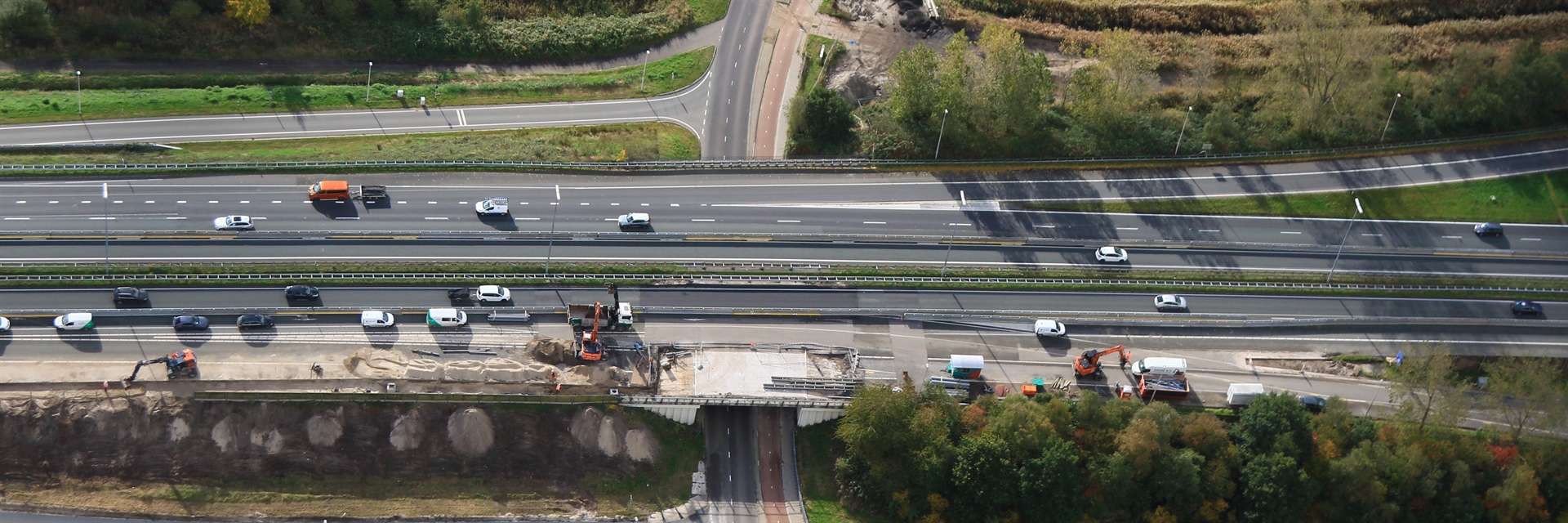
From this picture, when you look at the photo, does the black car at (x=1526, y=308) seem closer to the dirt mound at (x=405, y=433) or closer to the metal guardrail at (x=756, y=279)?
the metal guardrail at (x=756, y=279)

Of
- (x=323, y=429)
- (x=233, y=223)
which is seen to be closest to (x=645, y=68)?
(x=233, y=223)

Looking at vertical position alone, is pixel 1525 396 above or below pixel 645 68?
below

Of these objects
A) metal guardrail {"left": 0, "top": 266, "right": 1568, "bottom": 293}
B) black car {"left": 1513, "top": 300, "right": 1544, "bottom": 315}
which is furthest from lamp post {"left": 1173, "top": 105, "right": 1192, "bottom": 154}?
black car {"left": 1513, "top": 300, "right": 1544, "bottom": 315}

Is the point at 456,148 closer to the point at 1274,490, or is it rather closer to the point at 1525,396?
the point at 1274,490

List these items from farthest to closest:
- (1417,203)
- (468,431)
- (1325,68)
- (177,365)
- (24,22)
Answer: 1. (1325,68)
2. (1417,203)
3. (24,22)
4. (468,431)
5. (177,365)

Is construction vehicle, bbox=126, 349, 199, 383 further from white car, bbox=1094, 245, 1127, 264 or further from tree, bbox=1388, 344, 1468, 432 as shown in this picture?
tree, bbox=1388, 344, 1468, 432


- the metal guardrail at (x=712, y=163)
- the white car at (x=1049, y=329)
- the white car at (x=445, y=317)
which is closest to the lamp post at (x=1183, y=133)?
the metal guardrail at (x=712, y=163)
